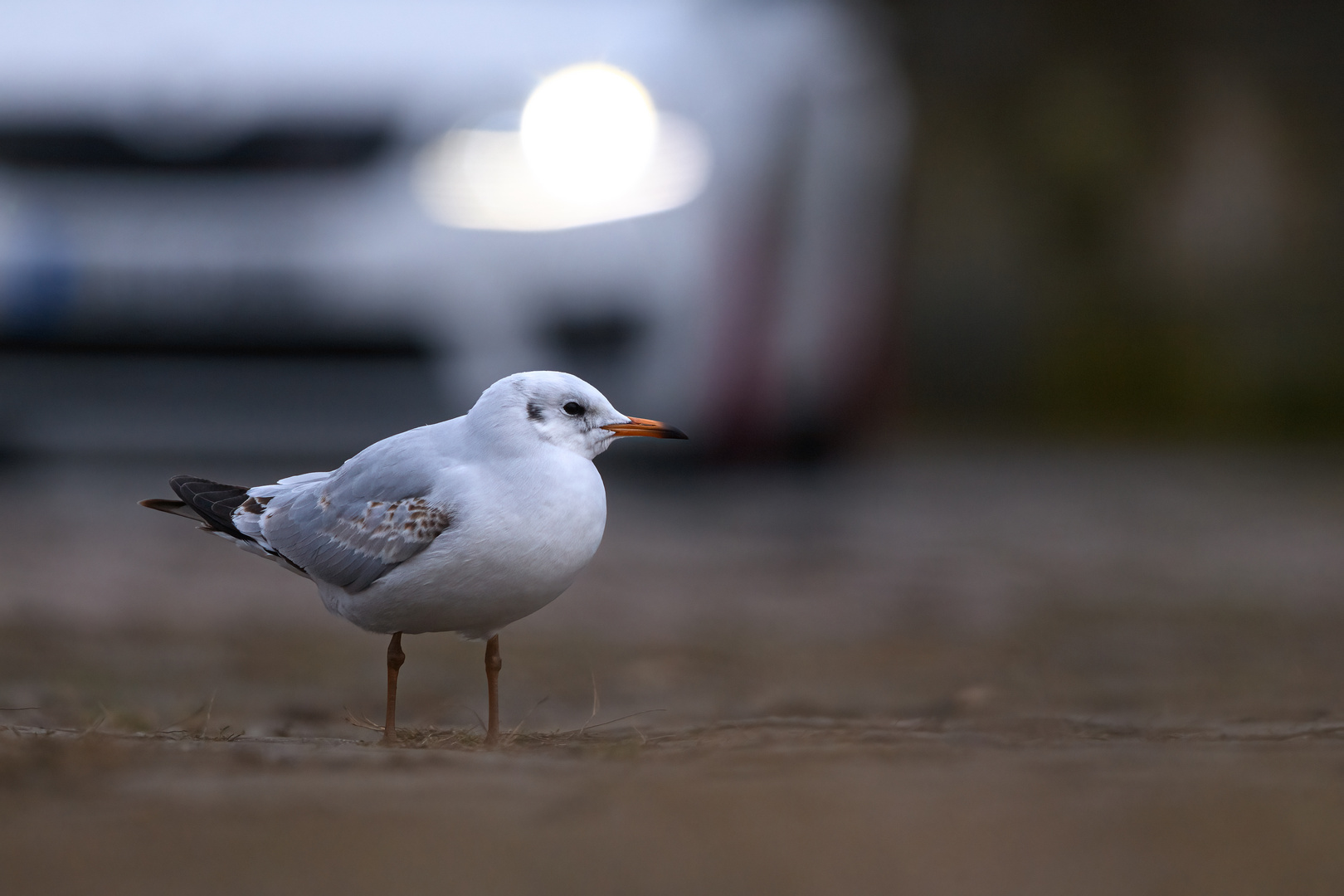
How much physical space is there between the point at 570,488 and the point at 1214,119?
7663mm

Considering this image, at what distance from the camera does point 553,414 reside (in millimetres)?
2131

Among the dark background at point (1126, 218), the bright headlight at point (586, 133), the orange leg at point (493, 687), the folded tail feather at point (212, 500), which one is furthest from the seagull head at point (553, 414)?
the dark background at point (1126, 218)

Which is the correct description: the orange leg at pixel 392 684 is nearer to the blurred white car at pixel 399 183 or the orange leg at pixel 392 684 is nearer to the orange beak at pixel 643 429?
the orange beak at pixel 643 429

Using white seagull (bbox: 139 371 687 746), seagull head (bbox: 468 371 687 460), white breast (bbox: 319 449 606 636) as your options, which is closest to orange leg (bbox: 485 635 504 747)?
white seagull (bbox: 139 371 687 746)

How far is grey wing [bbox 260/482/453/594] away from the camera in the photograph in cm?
205

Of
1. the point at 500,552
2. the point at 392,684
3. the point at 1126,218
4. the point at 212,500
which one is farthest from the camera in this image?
the point at 1126,218

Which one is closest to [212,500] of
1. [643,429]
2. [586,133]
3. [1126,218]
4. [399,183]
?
[643,429]

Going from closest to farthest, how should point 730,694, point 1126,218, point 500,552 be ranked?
point 500,552
point 730,694
point 1126,218

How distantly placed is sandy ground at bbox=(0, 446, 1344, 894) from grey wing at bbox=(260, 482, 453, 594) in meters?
0.24

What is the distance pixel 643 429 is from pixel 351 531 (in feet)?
1.37

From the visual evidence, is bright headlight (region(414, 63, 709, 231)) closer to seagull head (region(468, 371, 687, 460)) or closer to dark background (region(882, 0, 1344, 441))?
seagull head (region(468, 371, 687, 460))

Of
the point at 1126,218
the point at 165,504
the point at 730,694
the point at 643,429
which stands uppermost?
the point at 1126,218

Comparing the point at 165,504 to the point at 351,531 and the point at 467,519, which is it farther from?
the point at 467,519

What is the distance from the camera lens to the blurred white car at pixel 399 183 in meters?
4.22
